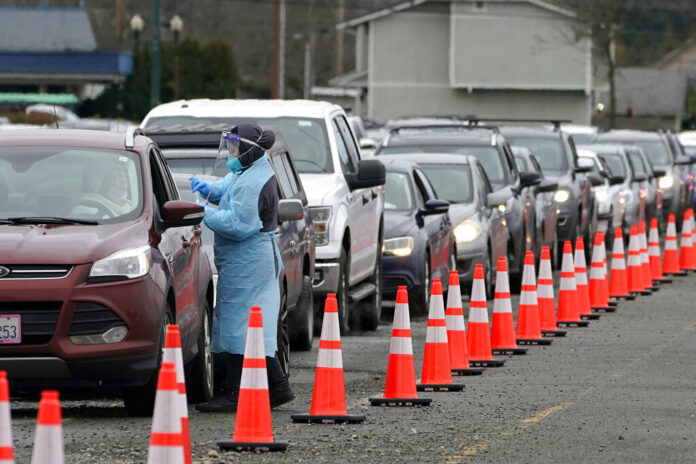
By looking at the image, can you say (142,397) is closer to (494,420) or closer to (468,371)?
(494,420)

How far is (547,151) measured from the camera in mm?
28391

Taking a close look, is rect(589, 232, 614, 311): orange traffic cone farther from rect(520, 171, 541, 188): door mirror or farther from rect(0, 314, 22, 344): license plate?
rect(0, 314, 22, 344): license plate

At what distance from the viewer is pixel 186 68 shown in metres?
71.4

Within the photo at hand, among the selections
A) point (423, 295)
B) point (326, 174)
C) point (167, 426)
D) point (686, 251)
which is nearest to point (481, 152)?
point (686, 251)

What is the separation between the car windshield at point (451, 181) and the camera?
70.0ft

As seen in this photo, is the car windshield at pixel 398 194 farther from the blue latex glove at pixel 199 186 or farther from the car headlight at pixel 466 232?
the blue latex glove at pixel 199 186

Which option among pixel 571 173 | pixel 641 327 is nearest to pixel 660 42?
pixel 571 173

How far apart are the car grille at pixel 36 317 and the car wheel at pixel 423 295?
8942 millimetres

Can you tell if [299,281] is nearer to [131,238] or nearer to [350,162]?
[350,162]

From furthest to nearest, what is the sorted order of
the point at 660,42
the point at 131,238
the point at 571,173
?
the point at 660,42, the point at 571,173, the point at 131,238

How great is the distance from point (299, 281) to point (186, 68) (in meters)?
57.8

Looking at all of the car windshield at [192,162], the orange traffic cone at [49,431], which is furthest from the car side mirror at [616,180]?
the orange traffic cone at [49,431]

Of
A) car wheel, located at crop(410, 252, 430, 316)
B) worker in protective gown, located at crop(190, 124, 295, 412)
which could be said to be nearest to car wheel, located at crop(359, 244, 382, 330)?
car wheel, located at crop(410, 252, 430, 316)

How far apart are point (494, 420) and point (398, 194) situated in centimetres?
899
